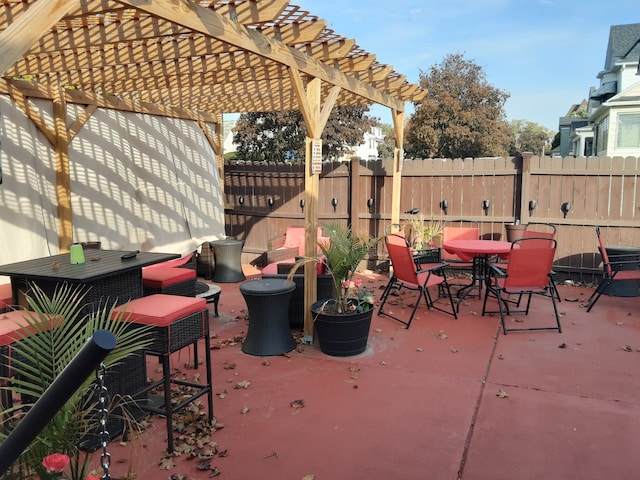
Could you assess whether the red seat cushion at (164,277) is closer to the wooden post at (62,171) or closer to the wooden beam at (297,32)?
the wooden beam at (297,32)

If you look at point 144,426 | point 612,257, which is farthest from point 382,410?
point 612,257

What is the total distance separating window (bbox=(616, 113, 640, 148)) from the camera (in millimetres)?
18266

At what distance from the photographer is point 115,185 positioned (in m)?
6.51

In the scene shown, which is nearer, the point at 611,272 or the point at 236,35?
the point at 236,35

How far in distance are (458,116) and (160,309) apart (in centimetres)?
2370

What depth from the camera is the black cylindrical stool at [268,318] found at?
13.7 ft

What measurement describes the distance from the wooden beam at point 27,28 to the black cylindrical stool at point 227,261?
Result: 5.22 metres

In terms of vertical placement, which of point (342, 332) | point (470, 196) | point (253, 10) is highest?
point (253, 10)

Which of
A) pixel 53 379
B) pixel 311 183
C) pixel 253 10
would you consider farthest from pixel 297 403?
pixel 253 10

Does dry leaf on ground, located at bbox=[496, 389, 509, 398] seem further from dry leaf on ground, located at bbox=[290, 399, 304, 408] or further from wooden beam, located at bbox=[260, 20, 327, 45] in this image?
wooden beam, located at bbox=[260, 20, 327, 45]

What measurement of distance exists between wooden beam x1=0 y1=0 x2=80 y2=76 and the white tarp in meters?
3.63

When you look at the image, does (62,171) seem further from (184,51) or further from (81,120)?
(184,51)

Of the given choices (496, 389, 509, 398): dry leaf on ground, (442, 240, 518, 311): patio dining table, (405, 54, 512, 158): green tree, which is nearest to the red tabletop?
(442, 240, 518, 311): patio dining table

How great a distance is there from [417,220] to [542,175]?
1.87 metres
